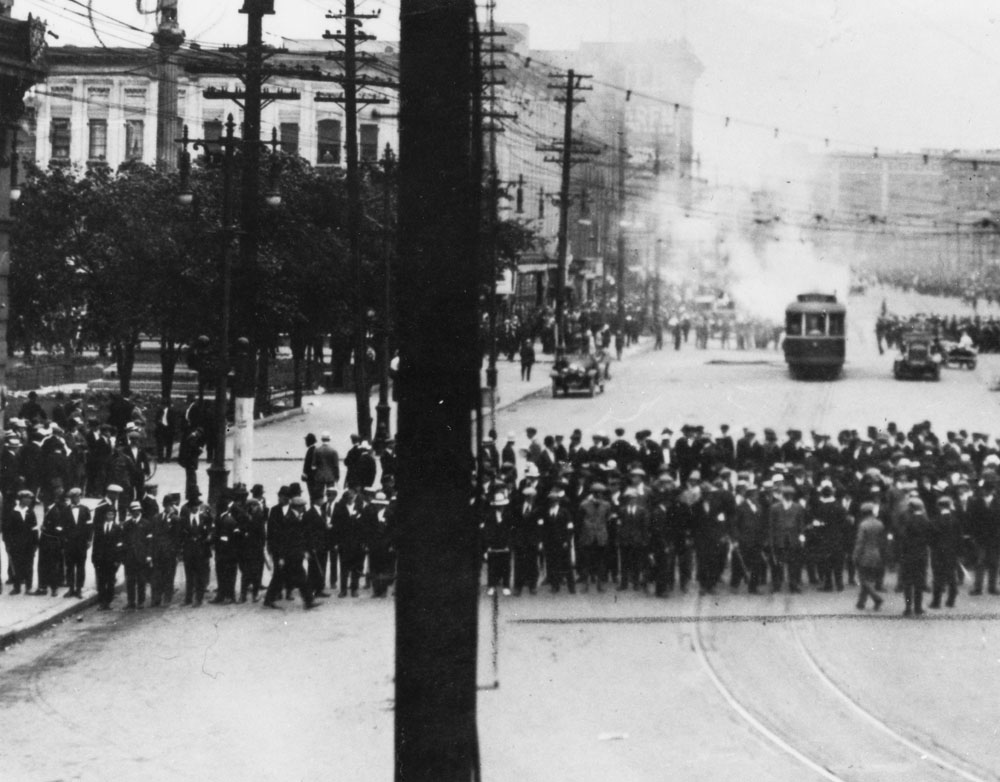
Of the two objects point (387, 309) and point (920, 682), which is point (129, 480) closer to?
point (387, 309)

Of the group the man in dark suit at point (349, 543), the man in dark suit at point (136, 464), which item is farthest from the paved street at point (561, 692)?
the man in dark suit at point (136, 464)

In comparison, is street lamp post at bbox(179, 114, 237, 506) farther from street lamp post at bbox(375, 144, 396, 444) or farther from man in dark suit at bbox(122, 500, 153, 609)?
street lamp post at bbox(375, 144, 396, 444)

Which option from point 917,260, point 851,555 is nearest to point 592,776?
point 851,555

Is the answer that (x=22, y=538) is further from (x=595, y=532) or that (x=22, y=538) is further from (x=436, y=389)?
(x=436, y=389)

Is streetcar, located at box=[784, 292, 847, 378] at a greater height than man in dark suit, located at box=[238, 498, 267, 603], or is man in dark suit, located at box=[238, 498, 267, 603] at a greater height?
streetcar, located at box=[784, 292, 847, 378]

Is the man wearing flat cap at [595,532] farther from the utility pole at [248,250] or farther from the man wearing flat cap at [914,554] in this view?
the utility pole at [248,250]

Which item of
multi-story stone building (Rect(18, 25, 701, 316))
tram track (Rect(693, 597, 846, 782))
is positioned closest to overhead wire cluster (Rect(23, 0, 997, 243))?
multi-story stone building (Rect(18, 25, 701, 316))

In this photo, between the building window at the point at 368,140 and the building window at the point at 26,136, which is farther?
the building window at the point at 368,140
